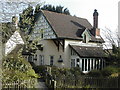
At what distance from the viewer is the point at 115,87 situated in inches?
631

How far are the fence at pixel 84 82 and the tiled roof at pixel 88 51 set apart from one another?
982cm

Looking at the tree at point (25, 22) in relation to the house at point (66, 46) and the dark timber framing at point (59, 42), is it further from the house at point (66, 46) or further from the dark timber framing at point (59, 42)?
the dark timber framing at point (59, 42)

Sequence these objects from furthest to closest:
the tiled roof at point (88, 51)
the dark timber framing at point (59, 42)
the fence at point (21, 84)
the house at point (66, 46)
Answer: the dark timber framing at point (59, 42), the house at point (66, 46), the tiled roof at point (88, 51), the fence at point (21, 84)

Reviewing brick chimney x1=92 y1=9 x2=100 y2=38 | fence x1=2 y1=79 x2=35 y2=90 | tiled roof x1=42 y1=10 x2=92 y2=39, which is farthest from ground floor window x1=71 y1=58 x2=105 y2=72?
fence x1=2 y1=79 x2=35 y2=90

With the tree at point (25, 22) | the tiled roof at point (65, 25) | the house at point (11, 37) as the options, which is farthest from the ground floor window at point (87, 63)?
the house at point (11, 37)

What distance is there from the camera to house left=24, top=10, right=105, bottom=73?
26719mm

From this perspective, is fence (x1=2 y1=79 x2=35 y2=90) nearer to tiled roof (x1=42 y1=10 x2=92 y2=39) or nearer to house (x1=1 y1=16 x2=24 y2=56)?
house (x1=1 y1=16 x2=24 y2=56)

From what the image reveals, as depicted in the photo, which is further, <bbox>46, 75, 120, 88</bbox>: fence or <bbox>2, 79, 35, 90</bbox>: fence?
<bbox>46, 75, 120, 88</bbox>: fence

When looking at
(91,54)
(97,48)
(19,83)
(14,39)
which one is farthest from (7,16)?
(97,48)

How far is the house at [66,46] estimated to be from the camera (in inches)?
1052

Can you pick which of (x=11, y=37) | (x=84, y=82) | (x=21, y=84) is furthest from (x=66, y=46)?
(x=11, y=37)

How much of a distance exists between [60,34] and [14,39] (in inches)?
762

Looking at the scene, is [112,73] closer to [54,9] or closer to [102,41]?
[102,41]

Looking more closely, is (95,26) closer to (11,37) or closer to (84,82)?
(84,82)
